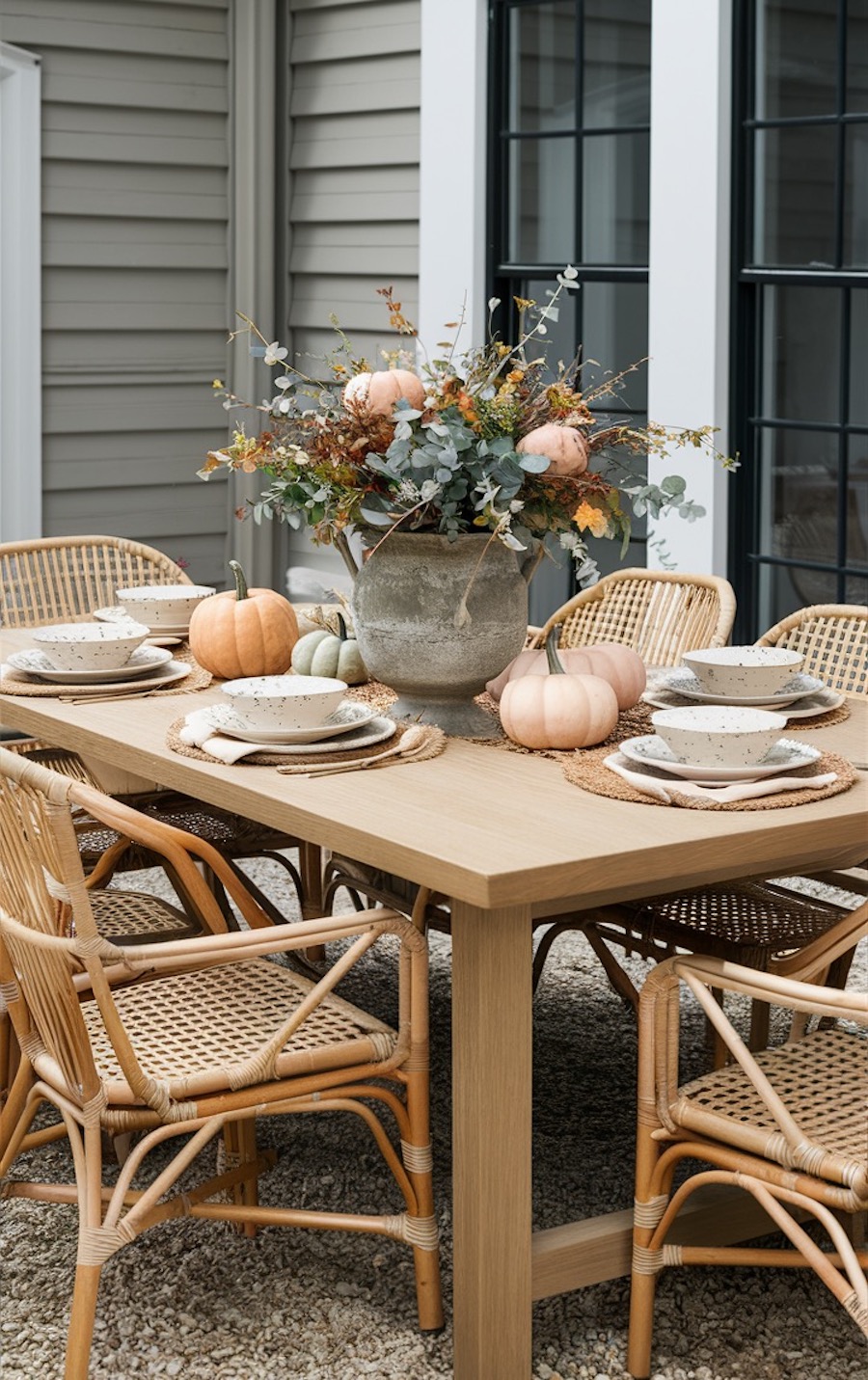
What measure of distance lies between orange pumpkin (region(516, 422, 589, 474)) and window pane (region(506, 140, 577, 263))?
3.01 metres

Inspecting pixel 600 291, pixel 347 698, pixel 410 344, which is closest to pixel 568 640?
pixel 347 698

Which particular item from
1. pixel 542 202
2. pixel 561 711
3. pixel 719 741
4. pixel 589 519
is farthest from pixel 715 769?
pixel 542 202

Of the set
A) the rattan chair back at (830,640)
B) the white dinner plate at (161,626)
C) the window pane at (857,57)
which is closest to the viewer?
the rattan chair back at (830,640)

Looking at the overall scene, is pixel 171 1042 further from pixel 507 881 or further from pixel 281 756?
pixel 507 881

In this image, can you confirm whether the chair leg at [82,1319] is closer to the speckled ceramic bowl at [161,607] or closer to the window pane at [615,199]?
the speckled ceramic bowl at [161,607]

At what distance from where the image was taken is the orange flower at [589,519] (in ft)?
8.64

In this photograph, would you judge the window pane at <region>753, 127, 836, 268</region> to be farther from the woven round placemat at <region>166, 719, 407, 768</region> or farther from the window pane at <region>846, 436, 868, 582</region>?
the woven round placemat at <region>166, 719, 407, 768</region>

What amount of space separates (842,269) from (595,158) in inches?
38.9

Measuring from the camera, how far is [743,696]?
2.97m

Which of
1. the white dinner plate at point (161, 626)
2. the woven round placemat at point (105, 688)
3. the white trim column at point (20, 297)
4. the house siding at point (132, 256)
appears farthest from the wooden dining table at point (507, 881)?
the house siding at point (132, 256)

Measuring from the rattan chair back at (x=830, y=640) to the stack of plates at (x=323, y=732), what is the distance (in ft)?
2.92


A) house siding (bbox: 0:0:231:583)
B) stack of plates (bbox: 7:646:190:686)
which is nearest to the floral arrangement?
stack of plates (bbox: 7:646:190:686)

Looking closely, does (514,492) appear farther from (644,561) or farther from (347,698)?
(644,561)

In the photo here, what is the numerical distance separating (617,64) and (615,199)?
15.1 inches
